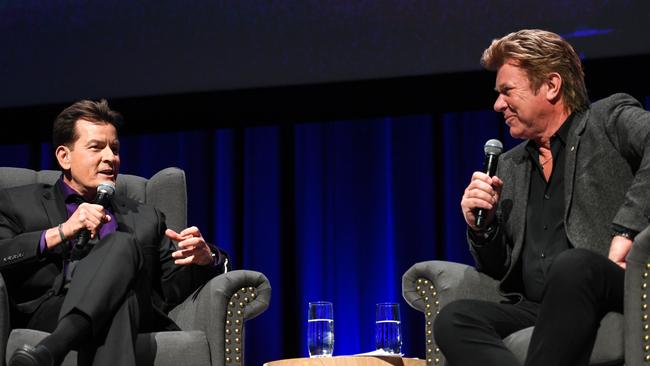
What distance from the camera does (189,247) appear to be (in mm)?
2678

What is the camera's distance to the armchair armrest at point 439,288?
2467 mm

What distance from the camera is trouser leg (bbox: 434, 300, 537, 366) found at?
2145mm

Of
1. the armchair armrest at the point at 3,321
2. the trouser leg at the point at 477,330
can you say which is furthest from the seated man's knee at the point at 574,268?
the armchair armrest at the point at 3,321

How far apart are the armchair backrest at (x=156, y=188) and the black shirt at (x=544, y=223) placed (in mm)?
1202

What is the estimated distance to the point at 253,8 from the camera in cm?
464

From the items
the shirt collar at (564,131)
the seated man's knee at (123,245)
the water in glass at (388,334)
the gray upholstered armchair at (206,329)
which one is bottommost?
the water in glass at (388,334)

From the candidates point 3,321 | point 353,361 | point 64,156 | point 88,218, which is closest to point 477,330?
point 353,361

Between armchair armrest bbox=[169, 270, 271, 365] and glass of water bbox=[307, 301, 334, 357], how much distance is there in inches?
28.3

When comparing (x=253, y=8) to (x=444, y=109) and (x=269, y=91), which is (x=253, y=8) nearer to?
(x=269, y=91)

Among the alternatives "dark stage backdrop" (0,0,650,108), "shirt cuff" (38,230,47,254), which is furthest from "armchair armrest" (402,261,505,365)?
"dark stage backdrop" (0,0,650,108)

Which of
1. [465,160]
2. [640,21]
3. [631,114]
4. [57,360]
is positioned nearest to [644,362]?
[631,114]

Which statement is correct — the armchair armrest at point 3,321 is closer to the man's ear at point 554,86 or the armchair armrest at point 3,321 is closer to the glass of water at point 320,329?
the glass of water at point 320,329

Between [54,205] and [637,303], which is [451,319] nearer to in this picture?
[637,303]

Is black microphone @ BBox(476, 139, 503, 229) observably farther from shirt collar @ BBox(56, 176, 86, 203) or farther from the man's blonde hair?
shirt collar @ BBox(56, 176, 86, 203)
